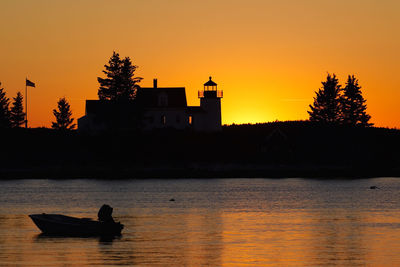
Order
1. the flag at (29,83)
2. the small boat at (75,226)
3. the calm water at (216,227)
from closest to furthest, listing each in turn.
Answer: the calm water at (216,227), the small boat at (75,226), the flag at (29,83)

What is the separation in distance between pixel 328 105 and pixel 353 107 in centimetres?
472

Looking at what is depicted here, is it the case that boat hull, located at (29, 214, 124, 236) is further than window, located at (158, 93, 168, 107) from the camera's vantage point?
No

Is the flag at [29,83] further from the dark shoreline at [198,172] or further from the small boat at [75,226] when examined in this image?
the small boat at [75,226]

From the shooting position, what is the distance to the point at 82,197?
10781 cm

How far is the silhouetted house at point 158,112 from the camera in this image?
14625 cm

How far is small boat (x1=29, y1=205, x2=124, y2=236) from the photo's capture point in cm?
5728

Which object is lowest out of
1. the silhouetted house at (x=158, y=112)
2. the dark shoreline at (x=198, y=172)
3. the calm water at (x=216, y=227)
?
the calm water at (x=216, y=227)

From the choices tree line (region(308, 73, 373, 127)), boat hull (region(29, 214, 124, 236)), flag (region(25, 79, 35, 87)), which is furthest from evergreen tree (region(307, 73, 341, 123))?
boat hull (region(29, 214, 124, 236))

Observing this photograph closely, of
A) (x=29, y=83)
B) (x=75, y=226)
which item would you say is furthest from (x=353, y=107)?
(x=75, y=226)

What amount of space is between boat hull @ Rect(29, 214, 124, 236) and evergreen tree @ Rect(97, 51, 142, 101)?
9229 centimetres

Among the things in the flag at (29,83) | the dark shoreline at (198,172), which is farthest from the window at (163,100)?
the flag at (29,83)

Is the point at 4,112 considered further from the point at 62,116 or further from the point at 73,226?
the point at 73,226

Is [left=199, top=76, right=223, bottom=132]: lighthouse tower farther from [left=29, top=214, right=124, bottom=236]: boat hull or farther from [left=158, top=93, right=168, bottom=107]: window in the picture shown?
[left=29, top=214, right=124, bottom=236]: boat hull

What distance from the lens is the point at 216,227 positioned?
68.0m
